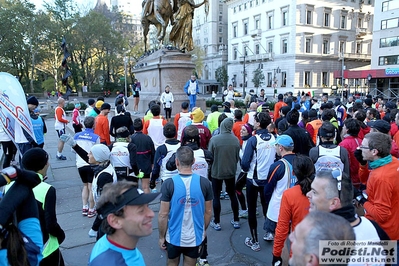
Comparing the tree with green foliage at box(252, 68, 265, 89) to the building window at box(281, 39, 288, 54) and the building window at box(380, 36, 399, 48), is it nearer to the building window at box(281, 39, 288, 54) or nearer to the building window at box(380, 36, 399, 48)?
the building window at box(281, 39, 288, 54)

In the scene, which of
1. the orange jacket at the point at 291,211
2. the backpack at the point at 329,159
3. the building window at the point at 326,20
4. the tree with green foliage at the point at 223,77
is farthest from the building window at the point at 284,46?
the orange jacket at the point at 291,211

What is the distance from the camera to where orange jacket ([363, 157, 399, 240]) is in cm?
280

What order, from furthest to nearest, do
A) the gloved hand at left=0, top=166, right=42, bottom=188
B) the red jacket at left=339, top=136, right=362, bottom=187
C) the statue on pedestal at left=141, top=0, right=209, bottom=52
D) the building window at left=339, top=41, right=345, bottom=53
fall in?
1. the building window at left=339, top=41, right=345, bottom=53
2. the statue on pedestal at left=141, top=0, right=209, bottom=52
3. the red jacket at left=339, top=136, right=362, bottom=187
4. the gloved hand at left=0, top=166, right=42, bottom=188

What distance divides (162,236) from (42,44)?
5243cm

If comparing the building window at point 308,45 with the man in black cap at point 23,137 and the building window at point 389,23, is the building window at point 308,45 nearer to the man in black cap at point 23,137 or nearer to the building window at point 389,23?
the building window at point 389,23

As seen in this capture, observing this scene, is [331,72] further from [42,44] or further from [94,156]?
[94,156]

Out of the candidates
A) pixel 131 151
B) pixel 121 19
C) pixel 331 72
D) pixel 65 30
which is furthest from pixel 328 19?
pixel 131 151

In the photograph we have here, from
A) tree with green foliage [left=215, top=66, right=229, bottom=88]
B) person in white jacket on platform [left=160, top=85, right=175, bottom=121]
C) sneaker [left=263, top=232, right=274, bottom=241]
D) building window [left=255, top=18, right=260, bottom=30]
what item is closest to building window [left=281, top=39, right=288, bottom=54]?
building window [left=255, top=18, right=260, bottom=30]

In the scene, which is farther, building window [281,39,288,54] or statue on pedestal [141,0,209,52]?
building window [281,39,288,54]

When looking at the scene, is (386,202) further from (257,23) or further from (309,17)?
(257,23)

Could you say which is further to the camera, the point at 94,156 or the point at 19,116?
the point at 94,156

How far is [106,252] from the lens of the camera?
1861 mm

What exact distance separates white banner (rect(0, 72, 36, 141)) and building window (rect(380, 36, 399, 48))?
178ft

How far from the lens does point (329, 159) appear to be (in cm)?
415
